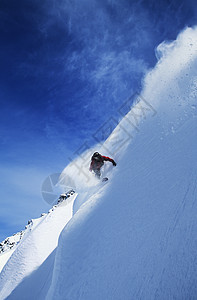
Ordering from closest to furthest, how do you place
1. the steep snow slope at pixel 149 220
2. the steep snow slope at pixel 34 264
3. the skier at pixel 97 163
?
the steep snow slope at pixel 149 220, the skier at pixel 97 163, the steep snow slope at pixel 34 264

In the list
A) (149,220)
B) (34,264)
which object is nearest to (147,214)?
(149,220)

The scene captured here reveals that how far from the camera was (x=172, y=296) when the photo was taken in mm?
3762

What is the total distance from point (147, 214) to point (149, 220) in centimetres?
19

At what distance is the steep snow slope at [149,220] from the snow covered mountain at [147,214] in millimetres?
19

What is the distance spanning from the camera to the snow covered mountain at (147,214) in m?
4.20

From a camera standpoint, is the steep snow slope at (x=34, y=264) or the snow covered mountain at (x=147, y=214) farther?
the steep snow slope at (x=34, y=264)

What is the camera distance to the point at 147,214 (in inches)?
203

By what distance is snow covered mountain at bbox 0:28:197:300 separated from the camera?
4199 millimetres

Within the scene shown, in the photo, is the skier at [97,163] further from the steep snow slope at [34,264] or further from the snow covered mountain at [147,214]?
the steep snow slope at [34,264]

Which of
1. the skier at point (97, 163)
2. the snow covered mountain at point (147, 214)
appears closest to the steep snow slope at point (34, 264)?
the snow covered mountain at point (147, 214)

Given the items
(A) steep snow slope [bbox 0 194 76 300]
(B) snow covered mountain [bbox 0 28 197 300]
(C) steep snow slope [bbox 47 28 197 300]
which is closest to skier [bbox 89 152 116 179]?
(B) snow covered mountain [bbox 0 28 197 300]

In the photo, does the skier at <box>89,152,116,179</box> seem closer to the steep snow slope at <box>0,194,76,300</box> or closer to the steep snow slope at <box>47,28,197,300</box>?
the steep snow slope at <box>47,28,197,300</box>

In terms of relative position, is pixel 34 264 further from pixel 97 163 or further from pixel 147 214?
pixel 147 214

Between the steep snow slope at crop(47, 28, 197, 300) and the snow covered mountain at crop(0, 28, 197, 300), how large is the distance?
19 mm
